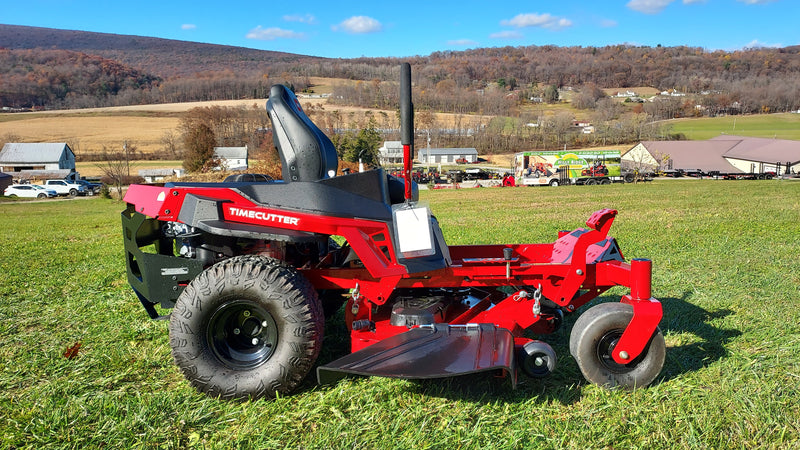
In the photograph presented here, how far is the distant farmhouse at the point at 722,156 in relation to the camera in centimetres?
5844

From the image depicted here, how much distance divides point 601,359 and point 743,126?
124 meters

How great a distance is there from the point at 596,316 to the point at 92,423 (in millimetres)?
3629

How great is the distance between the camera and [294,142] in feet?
13.8

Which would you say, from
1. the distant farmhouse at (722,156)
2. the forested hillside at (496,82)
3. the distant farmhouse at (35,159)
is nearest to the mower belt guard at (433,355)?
the distant farmhouse at (722,156)

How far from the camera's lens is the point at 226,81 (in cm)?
12706

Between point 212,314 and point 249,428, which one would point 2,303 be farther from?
point 249,428

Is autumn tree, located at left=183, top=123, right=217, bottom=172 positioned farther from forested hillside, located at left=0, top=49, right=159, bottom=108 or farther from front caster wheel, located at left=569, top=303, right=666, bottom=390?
forested hillside, located at left=0, top=49, right=159, bottom=108

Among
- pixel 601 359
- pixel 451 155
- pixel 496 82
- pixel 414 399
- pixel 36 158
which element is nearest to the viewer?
pixel 414 399

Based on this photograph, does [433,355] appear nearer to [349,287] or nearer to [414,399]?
[414,399]

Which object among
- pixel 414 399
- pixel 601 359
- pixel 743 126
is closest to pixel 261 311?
pixel 414 399

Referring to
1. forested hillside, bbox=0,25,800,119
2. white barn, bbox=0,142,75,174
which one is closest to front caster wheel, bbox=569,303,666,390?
white barn, bbox=0,142,75,174

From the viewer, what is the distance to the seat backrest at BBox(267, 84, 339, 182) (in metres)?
4.19

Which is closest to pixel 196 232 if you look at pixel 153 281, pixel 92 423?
pixel 153 281

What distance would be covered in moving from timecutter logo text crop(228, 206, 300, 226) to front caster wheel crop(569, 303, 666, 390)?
7.69ft
